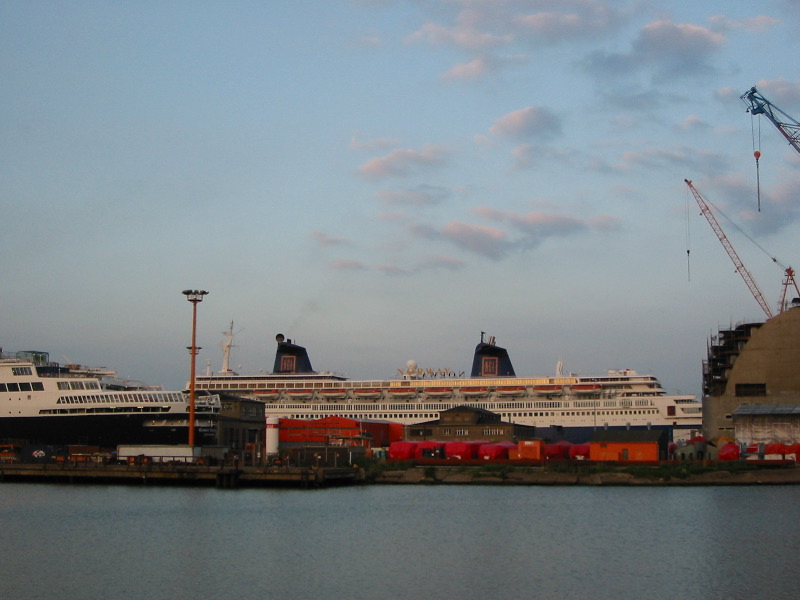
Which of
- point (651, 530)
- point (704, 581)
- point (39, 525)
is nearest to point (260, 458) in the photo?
point (39, 525)

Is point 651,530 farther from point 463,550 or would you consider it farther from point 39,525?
point 39,525

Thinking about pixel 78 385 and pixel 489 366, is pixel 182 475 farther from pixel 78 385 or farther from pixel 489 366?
pixel 489 366

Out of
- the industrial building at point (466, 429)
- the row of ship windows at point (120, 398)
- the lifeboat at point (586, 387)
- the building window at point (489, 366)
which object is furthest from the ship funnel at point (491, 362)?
the row of ship windows at point (120, 398)

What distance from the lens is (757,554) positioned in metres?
31.1

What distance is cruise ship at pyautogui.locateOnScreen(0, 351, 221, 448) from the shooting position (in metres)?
72.6

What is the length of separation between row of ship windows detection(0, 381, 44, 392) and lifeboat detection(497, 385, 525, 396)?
4347 centimetres

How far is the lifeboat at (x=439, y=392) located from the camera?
99.3 meters

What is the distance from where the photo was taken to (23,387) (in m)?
75.1

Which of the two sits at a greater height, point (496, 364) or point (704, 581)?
point (496, 364)

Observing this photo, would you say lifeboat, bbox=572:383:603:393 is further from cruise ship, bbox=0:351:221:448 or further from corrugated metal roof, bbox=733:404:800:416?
cruise ship, bbox=0:351:221:448

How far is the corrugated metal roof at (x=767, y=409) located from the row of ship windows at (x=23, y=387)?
50984mm

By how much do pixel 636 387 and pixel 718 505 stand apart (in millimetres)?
49737

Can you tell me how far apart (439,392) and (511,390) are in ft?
23.8

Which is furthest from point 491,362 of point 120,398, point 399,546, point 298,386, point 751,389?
point 399,546
